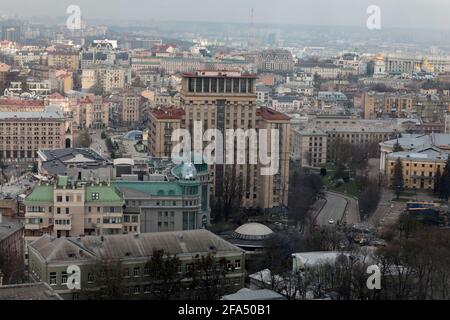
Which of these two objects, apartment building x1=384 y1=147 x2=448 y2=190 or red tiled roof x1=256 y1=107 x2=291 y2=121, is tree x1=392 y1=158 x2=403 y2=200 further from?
red tiled roof x1=256 y1=107 x2=291 y2=121

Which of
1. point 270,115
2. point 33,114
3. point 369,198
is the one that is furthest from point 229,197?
point 33,114

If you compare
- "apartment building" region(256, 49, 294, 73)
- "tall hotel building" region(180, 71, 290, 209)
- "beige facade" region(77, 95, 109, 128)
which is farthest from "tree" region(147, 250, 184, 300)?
"apartment building" region(256, 49, 294, 73)

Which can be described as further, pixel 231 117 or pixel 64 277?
pixel 231 117

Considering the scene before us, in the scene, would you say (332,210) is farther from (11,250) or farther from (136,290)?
(136,290)

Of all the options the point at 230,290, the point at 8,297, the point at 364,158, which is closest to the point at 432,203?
the point at 364,158

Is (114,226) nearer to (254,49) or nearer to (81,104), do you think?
(81,104)

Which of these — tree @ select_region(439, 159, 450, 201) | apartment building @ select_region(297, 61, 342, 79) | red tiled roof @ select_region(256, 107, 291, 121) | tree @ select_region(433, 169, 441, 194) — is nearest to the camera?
red tiled roof @ select_region(256, 107, 291, 121)

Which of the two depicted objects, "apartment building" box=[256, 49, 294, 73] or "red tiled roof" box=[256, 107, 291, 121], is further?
"apartment building" box=[256, 49, 294, 73]
